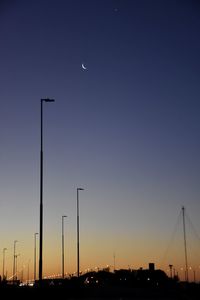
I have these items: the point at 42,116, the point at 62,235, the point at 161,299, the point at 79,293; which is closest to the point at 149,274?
the point at 62,235

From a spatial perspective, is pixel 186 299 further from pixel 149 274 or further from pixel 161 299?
pixel 149 274

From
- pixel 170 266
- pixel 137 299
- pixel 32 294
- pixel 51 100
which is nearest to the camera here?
pixel 51 100

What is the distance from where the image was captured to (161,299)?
166 feet

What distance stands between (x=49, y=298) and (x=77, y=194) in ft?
110

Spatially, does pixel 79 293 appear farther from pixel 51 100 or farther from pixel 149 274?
pixel 149 274

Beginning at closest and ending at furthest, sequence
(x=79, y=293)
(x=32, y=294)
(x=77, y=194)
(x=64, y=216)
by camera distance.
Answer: (x=32, y=294)
(x=79, y=293)
(x=77, y=194)
(x=64, y=216)

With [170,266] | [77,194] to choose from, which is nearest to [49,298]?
[77,194]

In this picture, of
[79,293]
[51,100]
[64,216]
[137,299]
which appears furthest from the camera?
[64,216]

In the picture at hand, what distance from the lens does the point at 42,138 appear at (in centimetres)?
4050

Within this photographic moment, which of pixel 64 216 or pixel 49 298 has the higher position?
pixel 64 216

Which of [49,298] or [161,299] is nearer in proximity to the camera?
[49,298]

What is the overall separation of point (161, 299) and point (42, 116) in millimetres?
20902

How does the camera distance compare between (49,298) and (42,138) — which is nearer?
(42,138)

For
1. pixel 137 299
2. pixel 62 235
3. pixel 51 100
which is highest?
pixel 51 100
